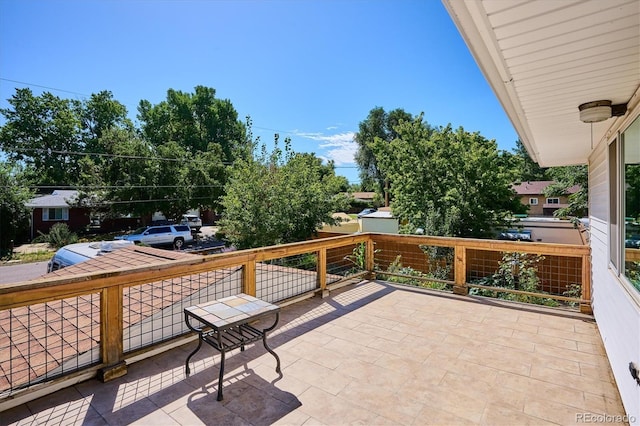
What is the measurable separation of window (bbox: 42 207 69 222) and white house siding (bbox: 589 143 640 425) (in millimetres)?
27162

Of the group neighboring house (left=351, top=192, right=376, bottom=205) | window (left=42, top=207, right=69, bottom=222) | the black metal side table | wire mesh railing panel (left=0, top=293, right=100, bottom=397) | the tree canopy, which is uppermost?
the tree canopy

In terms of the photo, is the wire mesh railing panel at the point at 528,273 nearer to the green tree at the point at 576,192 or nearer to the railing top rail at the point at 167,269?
the railing top rail at the point at 167,269

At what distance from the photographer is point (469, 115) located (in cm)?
2041

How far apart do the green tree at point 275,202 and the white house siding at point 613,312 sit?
7.57 metres

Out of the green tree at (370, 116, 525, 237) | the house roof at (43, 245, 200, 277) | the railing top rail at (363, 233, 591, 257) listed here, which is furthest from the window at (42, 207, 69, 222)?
the railing top rail at (363, 233, 591, 257)

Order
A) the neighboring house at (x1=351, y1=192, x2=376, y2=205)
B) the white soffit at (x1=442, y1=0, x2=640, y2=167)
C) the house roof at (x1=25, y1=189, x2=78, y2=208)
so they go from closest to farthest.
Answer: the white soffit at (x1=442, y1=0, x2=640, y2=167) → the house roof at (x1=25, y1=189, x2=78, y2=208) → the neighboring house at (x1=351, y1=192, x2=376, y2=205)

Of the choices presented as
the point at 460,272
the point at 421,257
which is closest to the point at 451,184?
the point at 421,257

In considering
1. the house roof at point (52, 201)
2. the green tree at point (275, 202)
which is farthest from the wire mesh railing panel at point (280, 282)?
the house roof at point (52, 201)

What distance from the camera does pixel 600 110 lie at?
7.35ft

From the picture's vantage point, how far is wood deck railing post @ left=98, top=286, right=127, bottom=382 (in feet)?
8.27

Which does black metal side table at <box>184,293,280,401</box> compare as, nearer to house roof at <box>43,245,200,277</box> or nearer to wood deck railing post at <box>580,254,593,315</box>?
house roof at <box>43,245,200,277</box>

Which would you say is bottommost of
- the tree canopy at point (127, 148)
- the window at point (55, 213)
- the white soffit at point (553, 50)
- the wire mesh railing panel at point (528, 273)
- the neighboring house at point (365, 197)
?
the wire mesh railing panel at point (528, 273)

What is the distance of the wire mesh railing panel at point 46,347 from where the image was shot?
2.34m

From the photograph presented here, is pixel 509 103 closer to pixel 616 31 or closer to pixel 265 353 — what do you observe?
pixel 616 31
